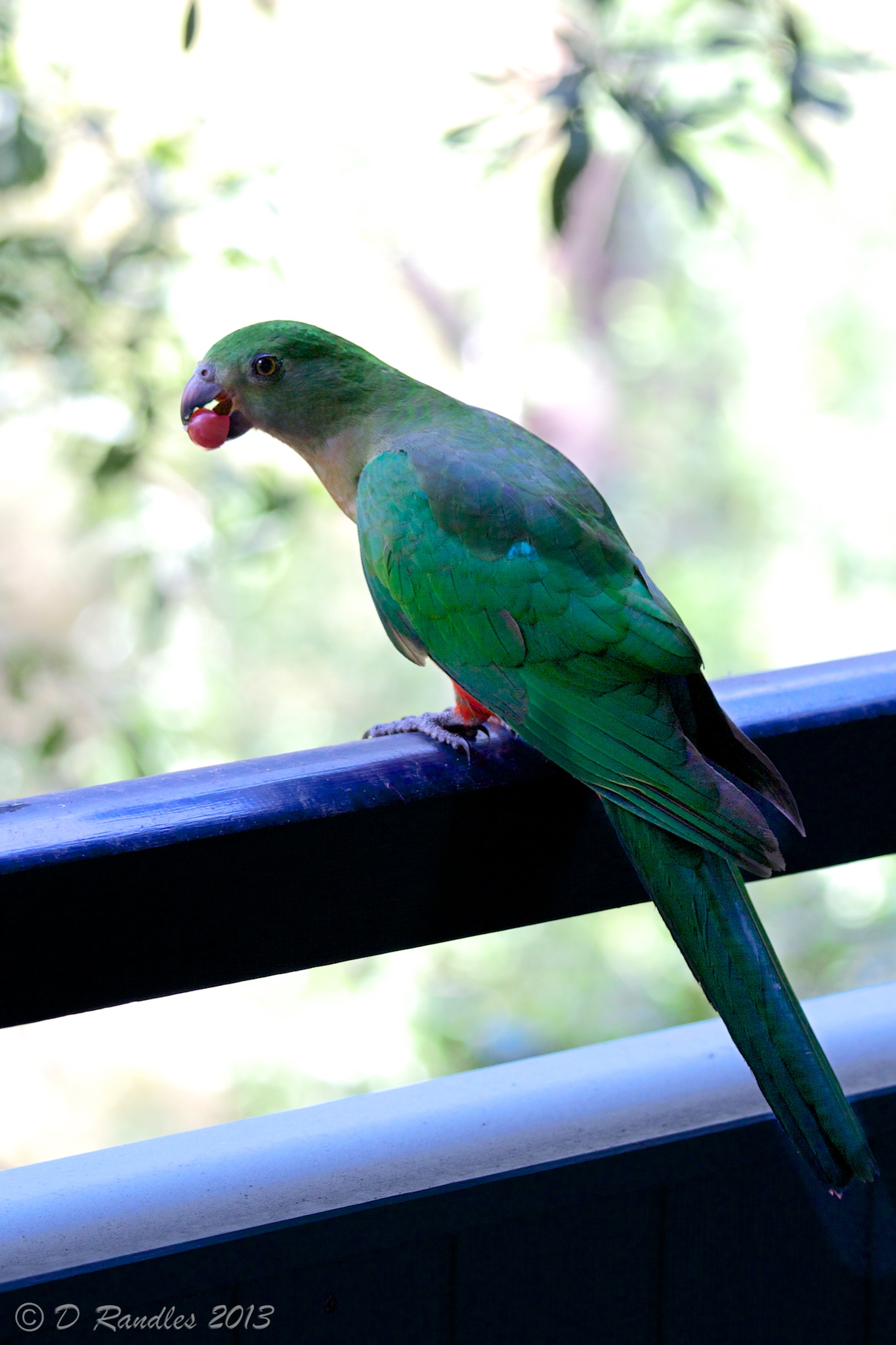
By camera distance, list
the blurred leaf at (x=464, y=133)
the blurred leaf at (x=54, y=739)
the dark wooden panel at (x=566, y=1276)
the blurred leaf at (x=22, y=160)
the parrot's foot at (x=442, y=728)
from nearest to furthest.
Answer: the dark wooden panel at (x=566, y=1276)
the parrot's foot at (x=442, y=728)
the blurred leaf at (x=464, y=133)
the blurred leaf at (x=22, y=160)
the blurred leaf at (x=54, y=739)

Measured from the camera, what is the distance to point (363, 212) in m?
4.29

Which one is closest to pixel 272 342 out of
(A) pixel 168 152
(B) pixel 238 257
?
(B) pixel 238 257

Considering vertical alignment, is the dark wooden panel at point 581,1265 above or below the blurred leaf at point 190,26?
below

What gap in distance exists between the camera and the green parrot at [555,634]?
3.34 feet

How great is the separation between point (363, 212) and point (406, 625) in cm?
317

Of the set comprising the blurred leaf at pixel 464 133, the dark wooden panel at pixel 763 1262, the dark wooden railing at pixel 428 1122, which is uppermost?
the blurred leaf at pixel 464 133

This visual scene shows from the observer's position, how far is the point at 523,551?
1.41 metres

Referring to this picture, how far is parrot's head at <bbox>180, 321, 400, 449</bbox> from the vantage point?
1724 mm

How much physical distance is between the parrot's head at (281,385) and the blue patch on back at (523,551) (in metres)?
0.44

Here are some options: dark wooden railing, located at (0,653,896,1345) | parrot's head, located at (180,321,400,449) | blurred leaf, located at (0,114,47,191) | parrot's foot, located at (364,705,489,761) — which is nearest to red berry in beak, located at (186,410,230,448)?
parrot's head, located at (180,321,400,449)

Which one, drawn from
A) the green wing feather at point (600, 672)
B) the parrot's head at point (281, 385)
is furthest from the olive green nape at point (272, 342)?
the green wing feather at point (600, 672)

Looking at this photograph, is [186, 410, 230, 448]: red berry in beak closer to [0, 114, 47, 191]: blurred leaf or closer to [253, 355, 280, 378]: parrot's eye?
[253, 355, 280, 378]: parrot's eye

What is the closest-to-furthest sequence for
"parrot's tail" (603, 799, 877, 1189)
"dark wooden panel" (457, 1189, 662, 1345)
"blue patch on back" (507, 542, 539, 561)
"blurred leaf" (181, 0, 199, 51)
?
1. "parrot's tail" (603, 799, 877, 1189)
2. "dark wooden panel" (457, 1189, 662, 1345)
3. "blue patch on back" (507, 542, 539, 561)
4. "blurred leaf" (181, 0, 199, 51)

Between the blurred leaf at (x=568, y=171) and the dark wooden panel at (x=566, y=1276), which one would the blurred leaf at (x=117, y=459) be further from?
the dark wooden panel at (x=566, y=1276)
